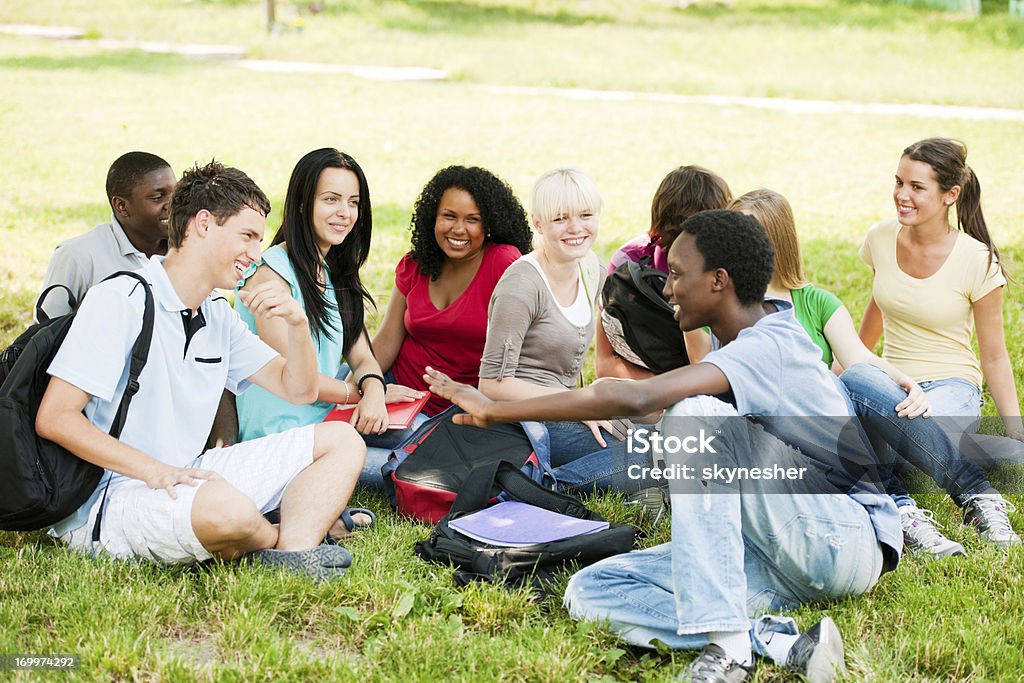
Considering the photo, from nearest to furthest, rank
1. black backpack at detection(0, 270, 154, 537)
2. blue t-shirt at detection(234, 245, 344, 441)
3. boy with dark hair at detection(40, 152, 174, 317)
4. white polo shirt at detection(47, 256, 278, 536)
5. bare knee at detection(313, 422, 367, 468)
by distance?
black backpack at detection(0, 270, 154, 537), white polo shirt at detection(47, 256, 278, 536), bare knee at detection(313, 422, 367, 468), blue t-shirt at detection(234, 245, 344, 441), boy with dark hair at detection(40, 152, 174, 317)


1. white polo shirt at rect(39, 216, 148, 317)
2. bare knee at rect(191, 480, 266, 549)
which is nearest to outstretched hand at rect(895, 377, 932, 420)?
bare knee at rect(191, 480, 266, 549)

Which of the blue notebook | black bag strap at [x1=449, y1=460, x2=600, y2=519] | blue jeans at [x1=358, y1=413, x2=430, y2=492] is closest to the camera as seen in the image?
the blue notebook

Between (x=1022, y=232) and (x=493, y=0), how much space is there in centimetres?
2481

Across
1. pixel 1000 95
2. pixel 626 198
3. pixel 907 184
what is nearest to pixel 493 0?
pixel 1000 95

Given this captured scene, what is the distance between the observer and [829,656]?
3.14 meters

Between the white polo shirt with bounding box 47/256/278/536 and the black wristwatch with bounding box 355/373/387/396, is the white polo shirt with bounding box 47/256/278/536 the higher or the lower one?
the higher one

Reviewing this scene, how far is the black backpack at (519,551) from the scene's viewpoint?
3746mm

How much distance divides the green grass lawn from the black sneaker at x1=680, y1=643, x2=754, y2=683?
105mm

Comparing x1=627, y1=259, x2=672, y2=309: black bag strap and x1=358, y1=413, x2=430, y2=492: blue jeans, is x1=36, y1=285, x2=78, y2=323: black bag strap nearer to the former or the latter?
x1=358, y1=413, x2=430, y2=492: blue jeans

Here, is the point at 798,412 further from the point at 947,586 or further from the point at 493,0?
the point at 493,0

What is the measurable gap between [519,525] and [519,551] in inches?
7.8

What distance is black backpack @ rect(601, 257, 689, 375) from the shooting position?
4.79 meters

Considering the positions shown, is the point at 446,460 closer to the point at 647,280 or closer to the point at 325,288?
the point at 325,288

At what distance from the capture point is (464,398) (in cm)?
377
